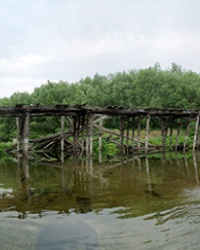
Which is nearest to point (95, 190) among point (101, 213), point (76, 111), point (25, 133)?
point (101, 213)

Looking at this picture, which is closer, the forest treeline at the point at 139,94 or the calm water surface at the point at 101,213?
the calm water surface at the point at 101,213

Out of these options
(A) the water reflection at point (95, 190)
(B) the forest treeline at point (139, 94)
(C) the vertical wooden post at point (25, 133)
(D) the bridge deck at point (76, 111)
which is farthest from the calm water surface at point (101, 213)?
(B) the forest treeline at point (139, 94)

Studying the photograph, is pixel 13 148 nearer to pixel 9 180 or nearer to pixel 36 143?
pixel 36 143

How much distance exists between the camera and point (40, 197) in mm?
8414

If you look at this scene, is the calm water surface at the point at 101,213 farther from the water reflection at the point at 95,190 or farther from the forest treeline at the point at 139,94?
the forest treeline at the point at 139,94

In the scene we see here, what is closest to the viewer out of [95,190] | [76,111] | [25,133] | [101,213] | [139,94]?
[101,213]

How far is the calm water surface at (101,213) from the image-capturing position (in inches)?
206

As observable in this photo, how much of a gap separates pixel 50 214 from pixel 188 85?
123 ft

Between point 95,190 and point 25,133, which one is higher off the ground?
point 25,133

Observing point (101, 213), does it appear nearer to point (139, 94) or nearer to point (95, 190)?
point (95, 190)

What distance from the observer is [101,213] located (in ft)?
22.3

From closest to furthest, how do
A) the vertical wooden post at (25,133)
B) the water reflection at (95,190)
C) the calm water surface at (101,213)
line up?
the calm water surface at (101,213), the water reflection at (95,190), the vertical wooden post at (25,133)

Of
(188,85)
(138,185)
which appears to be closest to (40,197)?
(138,185)

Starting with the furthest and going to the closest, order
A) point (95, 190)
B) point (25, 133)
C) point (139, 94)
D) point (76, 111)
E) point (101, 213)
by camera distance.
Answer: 1. point (139, 94)
2. point (76, 111)
3. point (25, 133)
4. point (95, 190)
5. point (101, 213)
